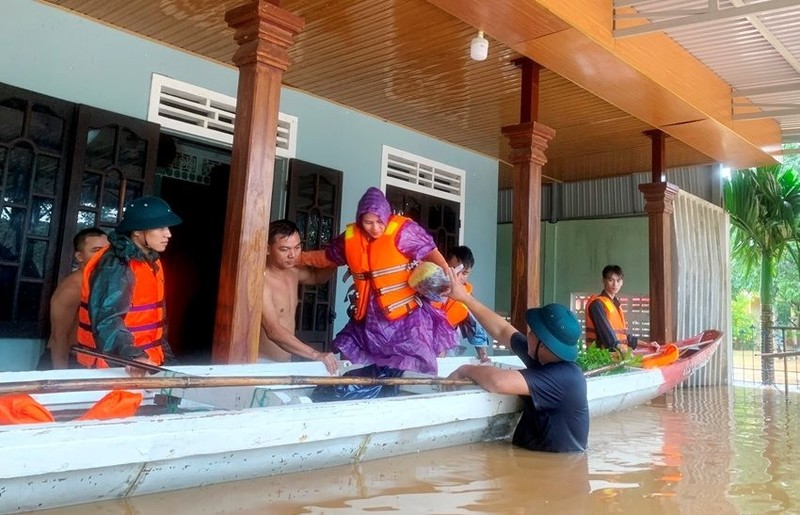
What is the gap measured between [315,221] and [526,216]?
92.7 inches

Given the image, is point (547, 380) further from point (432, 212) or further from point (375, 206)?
point (432, 212)

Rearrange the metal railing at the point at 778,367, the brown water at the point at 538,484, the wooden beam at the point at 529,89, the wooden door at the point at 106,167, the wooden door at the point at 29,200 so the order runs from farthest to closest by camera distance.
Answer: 1. the metal railing at the point at 778,367
2. the wooden beam at the point at 529,89
3. the wooden door at the point at 106,167
4. the wooden door at the point at 29,200
5. the brown water at the point at 538,484

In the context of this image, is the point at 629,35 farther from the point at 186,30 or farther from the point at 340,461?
the point at 340,461

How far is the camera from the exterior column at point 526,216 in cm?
572

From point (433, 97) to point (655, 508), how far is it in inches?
200

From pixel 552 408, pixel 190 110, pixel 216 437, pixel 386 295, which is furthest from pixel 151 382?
pixel 190 110

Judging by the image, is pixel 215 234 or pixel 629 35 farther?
pixel 215 234

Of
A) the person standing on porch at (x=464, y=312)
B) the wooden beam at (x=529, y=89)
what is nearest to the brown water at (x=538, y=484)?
the person standing on porch at (x=464, y=312)

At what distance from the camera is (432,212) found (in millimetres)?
8391

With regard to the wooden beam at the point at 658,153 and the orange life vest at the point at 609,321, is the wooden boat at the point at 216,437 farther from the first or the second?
the wooden beam at the point at 658,153

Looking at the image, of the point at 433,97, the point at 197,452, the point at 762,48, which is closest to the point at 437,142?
the point at 433,97

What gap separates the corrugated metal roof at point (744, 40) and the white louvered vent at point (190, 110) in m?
3.62

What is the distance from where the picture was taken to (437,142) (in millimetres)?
8617

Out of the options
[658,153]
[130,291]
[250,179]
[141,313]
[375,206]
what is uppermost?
[658,153]
